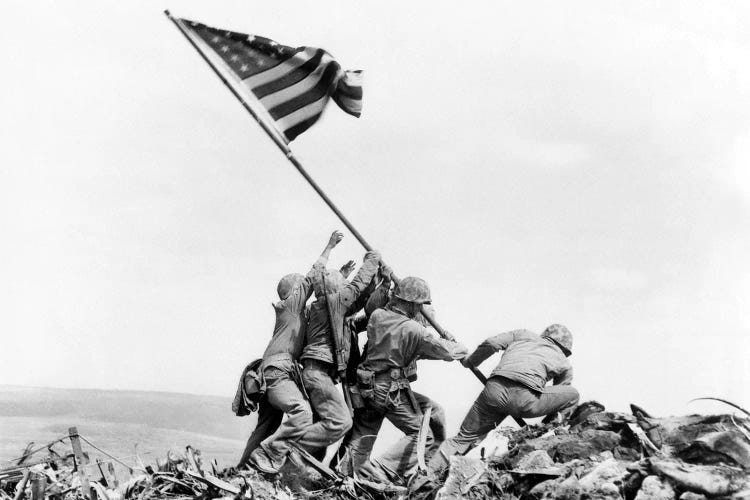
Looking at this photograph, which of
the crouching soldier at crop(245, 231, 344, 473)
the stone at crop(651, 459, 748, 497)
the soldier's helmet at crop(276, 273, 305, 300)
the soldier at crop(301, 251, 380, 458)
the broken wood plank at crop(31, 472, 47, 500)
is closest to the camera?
the stone at crop(651, 459, 748, 497)

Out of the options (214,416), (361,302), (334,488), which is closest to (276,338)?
(361,302)

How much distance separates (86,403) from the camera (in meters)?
22.1

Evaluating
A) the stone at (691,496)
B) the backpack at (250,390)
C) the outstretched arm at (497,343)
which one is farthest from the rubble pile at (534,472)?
the outstretched arm at (497,343)

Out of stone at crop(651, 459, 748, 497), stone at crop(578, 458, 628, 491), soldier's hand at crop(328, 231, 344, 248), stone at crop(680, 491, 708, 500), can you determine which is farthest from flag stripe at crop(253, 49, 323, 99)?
stone at crop(680, 491, 708, 500)

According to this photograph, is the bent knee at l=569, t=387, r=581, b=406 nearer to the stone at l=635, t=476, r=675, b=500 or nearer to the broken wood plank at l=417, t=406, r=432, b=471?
the broken wood plank at l=417, t=406, r=432, b=471

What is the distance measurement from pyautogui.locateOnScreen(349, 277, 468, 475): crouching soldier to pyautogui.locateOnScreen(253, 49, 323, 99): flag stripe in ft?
9.69

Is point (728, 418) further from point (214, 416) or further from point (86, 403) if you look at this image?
point (86, 403)

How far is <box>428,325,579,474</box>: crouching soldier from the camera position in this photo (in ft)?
40.7

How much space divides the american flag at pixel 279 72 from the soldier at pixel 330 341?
2.00 metres

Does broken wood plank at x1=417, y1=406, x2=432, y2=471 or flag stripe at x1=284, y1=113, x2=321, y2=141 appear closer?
broken wood plank at x1=417, y1=406, x2=432, y2=471

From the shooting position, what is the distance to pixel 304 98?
13.7 meters

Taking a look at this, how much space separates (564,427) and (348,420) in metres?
2.60

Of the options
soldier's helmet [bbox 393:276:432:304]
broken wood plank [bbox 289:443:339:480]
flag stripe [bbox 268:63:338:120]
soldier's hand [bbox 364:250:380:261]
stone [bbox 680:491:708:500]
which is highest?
flag stripe [bbox 268:63:338:120]

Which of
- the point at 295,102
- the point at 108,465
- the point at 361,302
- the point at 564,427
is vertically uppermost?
the point at 295,102
